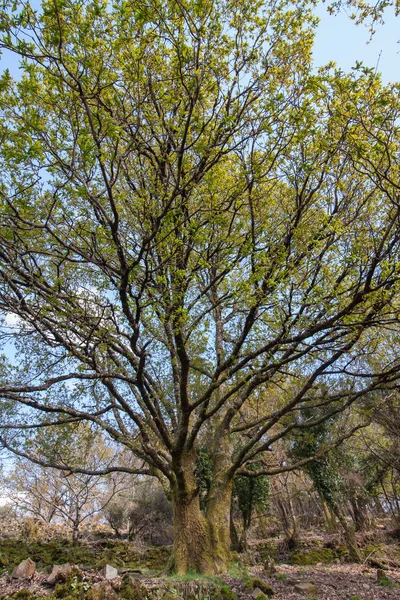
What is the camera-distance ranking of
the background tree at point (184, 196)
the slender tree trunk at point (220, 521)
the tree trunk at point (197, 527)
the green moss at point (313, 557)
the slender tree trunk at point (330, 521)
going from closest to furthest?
the background tree at point (184, 196), the tree trunk at point (197, 527), the slender tree trunk at point (220, 521), the green moss at point (313, 557), the slender tree trunk at point (330, 521)

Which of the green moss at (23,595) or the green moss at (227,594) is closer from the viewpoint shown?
the green moss at (23,595)

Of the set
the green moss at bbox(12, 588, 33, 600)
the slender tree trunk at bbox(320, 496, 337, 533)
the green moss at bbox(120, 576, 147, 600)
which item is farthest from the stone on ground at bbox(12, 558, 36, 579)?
the slender tree trunk at bbox(320, 496, 337, 533)

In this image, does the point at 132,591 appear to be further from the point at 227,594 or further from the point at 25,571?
the point at 25,571

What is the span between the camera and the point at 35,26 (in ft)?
12.0

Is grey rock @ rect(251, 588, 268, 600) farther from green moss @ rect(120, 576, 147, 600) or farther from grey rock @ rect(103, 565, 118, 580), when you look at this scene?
grey rock @ rect(103, 565, 118, 580)

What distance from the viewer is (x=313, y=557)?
12.7 meters

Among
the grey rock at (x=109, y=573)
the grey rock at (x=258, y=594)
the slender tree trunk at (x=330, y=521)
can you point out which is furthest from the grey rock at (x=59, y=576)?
the slender tree trunk at (x=330, y=521)

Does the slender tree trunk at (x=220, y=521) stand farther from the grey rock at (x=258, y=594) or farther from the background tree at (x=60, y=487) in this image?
the background tree at (x=60, y=487)

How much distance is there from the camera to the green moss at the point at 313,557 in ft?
40.4

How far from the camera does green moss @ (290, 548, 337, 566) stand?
40.4 ft

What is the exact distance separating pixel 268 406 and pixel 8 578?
11.6m

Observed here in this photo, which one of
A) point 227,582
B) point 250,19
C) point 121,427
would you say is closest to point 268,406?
point 121,427

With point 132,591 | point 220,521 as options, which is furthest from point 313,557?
point 132,591

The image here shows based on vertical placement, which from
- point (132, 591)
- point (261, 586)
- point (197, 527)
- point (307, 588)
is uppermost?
Result: point (197, 527)
